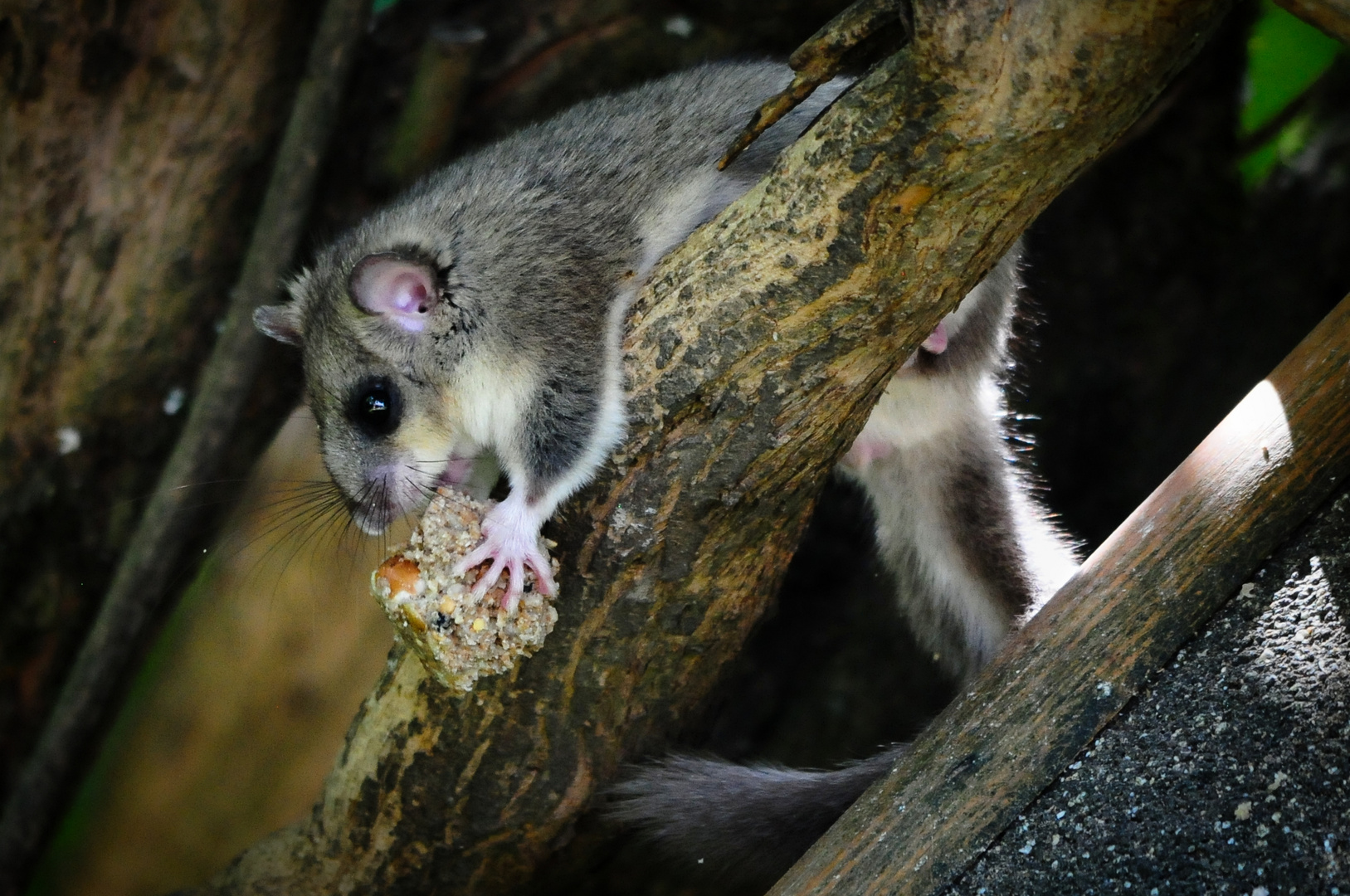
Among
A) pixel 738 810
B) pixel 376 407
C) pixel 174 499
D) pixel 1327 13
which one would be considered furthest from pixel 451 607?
pixel 174 499

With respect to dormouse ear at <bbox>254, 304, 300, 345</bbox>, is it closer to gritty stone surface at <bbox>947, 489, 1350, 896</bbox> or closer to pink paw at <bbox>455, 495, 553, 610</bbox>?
pink paw at <bbox>455, 495, 553, 610</bbox>

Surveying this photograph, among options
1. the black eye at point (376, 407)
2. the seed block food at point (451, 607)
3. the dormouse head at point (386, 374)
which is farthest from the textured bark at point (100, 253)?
the seed block food at point (451, 607)

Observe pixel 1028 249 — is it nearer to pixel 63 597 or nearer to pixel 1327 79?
pixel 1327 79

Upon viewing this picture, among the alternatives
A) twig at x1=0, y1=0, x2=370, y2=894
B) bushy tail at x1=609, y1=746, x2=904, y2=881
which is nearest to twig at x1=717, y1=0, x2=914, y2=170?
bushy tail at x1=609, y1=746, x2=904, y2=881

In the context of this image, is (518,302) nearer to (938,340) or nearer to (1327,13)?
(938,340)

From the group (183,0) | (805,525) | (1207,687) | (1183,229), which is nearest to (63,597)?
(183,0)
